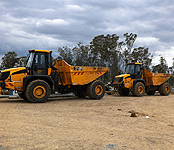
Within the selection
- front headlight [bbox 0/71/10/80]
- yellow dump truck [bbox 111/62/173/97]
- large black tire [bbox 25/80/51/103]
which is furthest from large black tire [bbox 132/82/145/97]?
front headlight [bbox 0/71/10/80]

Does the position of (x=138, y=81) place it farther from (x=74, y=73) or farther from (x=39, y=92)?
(x=39, y=92)

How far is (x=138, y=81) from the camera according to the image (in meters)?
18.1

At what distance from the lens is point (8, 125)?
5.92 m

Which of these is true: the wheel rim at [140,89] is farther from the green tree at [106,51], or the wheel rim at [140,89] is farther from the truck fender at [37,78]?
the green tree at [106,51]

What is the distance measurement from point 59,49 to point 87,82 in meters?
28.7

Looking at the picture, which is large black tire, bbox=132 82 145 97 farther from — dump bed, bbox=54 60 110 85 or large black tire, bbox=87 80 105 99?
dump bed, bbox=54 60 110 85

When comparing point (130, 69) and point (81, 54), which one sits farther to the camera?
point (81, 54)

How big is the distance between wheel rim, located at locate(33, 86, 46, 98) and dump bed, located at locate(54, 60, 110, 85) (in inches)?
70.5

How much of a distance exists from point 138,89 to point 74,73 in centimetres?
712

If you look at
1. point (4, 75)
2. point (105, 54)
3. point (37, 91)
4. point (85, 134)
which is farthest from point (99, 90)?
point (105, 54)

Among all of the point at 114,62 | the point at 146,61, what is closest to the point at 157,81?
the point at 114,62

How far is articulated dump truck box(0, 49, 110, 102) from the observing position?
1140cm

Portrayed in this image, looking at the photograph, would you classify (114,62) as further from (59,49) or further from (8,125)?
(8,125)

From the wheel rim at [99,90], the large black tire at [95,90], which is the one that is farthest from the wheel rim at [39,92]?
the wheel rim at [99,90]
